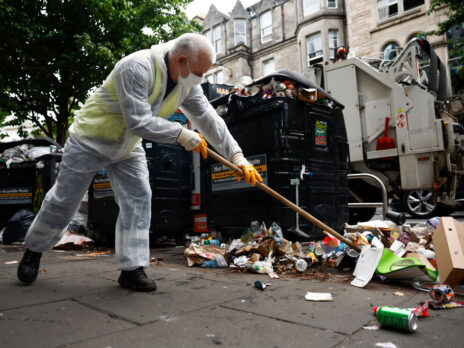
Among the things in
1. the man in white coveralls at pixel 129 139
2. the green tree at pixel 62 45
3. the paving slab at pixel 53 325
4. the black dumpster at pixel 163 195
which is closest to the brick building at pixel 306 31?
the green tree at pixel 62 45

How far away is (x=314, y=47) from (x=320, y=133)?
15406 millimetres

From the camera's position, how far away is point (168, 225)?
4.48 meters

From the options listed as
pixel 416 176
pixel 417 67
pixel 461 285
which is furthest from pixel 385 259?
pixel 417 67

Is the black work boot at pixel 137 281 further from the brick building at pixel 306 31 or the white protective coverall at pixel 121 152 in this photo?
the brick building at pixel 306 31

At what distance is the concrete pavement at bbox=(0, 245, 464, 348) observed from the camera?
142 centimetres

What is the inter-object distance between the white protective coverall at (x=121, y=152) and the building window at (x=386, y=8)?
1591cm

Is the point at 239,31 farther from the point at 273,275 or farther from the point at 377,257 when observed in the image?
the point at 377,257

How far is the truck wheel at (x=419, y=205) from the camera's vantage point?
723 cm

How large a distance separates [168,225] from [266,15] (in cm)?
2017

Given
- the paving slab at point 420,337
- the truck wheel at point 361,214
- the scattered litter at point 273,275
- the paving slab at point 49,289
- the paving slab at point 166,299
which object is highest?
the truck wheel at point 361,214

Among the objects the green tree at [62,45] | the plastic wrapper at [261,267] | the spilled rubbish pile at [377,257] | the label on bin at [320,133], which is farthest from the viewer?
the green tree at [62,45]

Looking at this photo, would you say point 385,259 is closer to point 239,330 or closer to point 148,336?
point 239,330

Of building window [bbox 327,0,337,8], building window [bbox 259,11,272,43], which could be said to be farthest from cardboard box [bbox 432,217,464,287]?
building window [bbox 259,11,272,43]

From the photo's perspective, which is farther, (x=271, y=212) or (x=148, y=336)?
(x=271, y=212)
